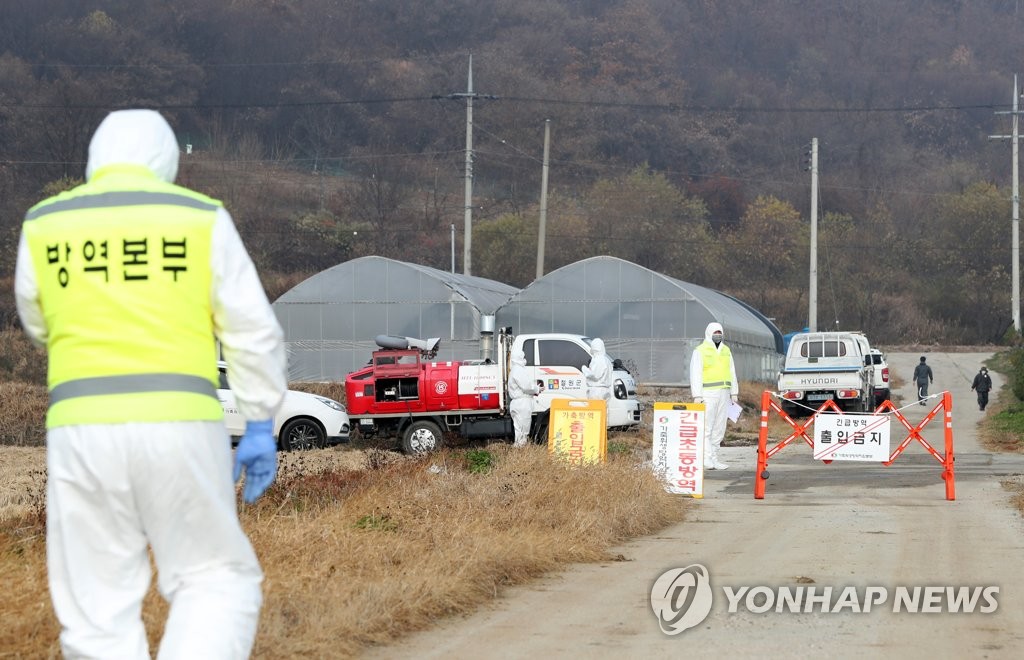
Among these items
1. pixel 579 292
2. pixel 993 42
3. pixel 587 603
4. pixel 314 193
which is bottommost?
A: pixel 587 603

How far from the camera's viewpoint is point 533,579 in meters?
8.62

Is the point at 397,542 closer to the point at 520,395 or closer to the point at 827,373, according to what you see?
the point at 520,395

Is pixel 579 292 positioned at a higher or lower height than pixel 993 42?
lower

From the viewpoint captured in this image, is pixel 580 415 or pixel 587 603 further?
pixel 580 415

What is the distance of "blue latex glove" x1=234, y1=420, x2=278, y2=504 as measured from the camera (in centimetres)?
441

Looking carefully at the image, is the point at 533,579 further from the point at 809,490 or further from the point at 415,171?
the point at 415,171

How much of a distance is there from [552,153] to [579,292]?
52.1 meters

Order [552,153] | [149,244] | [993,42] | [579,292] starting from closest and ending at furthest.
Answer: [149,244] < [579,292] < [552,153] < [993,42]

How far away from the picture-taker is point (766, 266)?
7800 centimetres

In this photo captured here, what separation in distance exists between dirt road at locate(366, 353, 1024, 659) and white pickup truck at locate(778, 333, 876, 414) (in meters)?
17.0

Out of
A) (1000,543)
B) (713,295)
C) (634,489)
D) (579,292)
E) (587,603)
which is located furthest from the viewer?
(713,295)

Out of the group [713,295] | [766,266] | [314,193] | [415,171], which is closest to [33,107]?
[314,193]

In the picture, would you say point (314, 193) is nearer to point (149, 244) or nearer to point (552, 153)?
point (552, 153)

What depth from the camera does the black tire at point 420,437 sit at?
21.6 m
